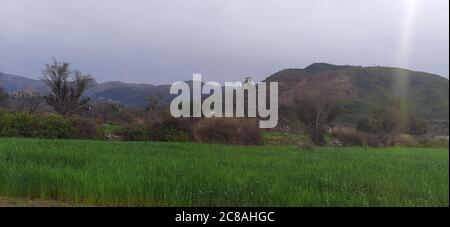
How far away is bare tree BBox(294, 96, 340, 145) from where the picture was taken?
38328mm

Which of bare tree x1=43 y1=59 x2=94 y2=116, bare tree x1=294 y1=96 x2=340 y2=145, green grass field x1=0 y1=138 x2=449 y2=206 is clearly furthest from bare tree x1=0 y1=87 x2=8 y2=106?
green grass field x1=0 y1=138 x2=449 y2=206

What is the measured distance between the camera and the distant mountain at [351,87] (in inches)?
2346

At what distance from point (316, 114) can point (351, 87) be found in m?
41.1

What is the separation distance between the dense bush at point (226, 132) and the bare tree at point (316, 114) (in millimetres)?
8082

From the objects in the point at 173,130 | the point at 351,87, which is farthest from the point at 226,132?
the point at 351,87

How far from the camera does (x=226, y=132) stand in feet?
102

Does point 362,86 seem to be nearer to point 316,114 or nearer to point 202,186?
point 316,114

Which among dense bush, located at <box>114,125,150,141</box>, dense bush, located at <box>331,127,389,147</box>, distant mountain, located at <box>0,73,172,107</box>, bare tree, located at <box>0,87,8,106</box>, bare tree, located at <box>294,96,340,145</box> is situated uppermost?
distant mountain, located at <box>0,73,172,107</box>

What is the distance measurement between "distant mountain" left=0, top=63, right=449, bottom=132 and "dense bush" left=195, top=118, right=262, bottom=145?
74.0 feet

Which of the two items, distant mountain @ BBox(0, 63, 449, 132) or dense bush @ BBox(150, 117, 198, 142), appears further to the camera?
distant mountain @ BBox(0, 63, 449, 132)

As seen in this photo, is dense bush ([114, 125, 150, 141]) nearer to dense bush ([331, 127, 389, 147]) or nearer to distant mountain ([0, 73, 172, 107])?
dense bush ([331, 127, 389, 147])

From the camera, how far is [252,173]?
32.8 feet

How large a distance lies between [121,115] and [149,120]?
37.1ft

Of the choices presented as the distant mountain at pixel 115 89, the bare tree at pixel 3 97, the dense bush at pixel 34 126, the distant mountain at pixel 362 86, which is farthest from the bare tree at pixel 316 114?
the bare tree at pixel 3 97
